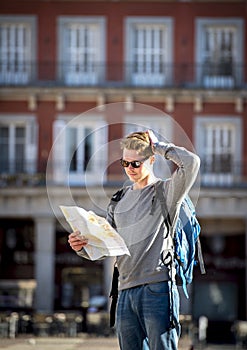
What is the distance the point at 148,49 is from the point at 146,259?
26.5m

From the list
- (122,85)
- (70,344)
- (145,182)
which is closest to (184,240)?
(145,182)

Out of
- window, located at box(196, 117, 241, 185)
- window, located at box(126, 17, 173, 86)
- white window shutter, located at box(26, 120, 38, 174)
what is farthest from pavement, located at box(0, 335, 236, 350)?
window, located at box(126, 17, 173, 86)

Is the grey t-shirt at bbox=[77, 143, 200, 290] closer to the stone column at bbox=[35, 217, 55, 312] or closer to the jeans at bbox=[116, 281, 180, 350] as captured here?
the jeans at bbox=[116, 281, 180, 350]

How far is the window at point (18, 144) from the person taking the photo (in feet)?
104

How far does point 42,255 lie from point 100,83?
4970mm

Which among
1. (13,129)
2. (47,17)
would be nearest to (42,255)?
(13,129)

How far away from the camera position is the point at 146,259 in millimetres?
6117

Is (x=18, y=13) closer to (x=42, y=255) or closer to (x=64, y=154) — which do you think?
(x=64, y=154)

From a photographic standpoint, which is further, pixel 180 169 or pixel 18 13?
pixel 18 13

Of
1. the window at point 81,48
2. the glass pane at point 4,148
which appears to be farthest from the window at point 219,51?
the glass pane at point 4,148

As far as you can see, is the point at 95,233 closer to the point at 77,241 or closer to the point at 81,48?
the point at 77,241

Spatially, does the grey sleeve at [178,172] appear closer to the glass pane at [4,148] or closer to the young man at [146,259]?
the young man at [146,259]

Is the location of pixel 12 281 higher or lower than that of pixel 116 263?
lower

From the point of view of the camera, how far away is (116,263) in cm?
628
